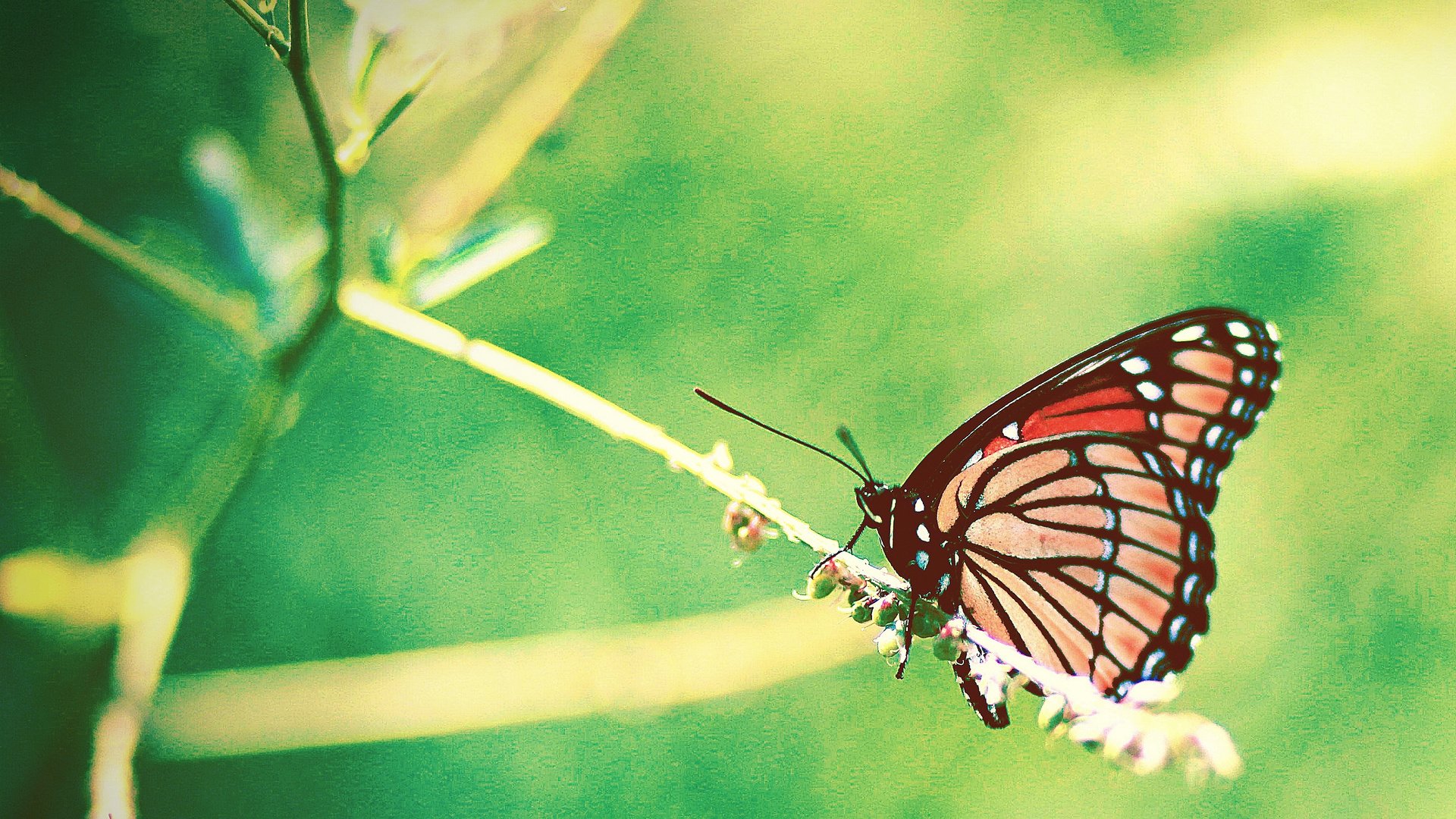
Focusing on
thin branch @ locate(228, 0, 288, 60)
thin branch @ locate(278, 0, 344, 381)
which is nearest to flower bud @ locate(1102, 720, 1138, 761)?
thin branch @ locate(278, 0, 344, 381)

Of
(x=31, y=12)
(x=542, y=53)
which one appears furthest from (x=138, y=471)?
(x=542, y=53)

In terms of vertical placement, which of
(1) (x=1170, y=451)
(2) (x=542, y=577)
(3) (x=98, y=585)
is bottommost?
(2) (x=542, y=577)

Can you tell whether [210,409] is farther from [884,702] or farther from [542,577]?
[884,702]

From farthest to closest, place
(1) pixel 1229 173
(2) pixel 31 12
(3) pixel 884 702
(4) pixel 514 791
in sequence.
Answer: (1) pixel 1229 173, (3) pixel 884 702, (4) pixel 514 791, (2) pixel 31 12

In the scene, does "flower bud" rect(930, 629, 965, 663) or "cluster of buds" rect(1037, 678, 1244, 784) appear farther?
"flower bud" rect(930, 629, 965, 663)

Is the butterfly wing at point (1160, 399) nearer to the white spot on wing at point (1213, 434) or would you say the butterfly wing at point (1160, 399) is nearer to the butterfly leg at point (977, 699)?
the white spot on wing at point (1213, 434)

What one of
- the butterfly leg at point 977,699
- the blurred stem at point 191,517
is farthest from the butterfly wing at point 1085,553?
the blurred stem at point 191,517

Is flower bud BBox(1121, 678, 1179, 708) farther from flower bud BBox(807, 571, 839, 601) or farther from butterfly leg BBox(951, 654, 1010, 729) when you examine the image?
flower bud BBox(807, 571, 839, 601)
